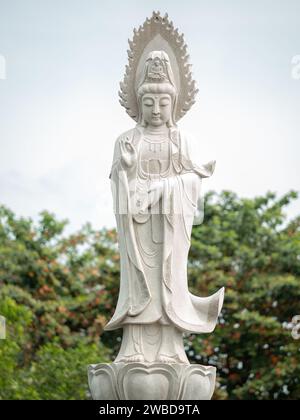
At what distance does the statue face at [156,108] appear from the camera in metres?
13.8

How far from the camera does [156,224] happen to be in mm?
13562

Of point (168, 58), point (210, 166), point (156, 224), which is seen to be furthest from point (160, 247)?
point (168, 58)

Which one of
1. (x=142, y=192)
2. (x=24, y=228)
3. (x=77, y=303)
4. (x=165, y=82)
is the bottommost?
(x=142, y=192)

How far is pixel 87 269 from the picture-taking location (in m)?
23.6

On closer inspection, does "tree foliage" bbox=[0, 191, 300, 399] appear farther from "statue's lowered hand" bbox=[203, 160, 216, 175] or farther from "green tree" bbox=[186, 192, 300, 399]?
"statue's lowered hand" bbox=[203, 160, 216, 175]

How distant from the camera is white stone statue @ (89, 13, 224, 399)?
13.1m

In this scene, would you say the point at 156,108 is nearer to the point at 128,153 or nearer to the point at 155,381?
the point at 128,153

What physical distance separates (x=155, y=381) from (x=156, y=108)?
3079mm

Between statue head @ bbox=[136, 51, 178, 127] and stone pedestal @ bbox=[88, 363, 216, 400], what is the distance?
2.81m

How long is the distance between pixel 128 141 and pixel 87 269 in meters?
10.1

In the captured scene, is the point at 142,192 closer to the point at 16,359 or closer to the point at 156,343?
the point at 156,343
